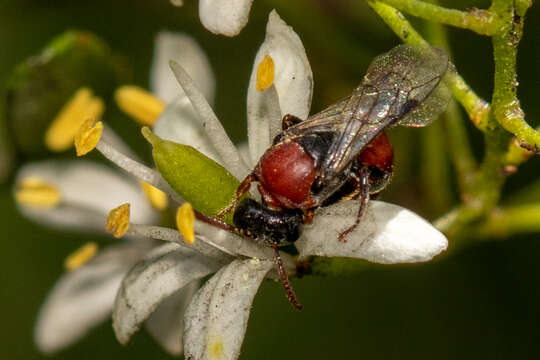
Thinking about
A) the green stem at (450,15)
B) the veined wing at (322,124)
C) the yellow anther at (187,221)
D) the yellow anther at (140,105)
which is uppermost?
the green stem at (450,15)

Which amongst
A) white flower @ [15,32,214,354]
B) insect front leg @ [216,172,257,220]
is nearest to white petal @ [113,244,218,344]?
insect front leg @ [216,172,257,220]

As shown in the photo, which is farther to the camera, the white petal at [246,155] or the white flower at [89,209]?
the white flower at [89,209]

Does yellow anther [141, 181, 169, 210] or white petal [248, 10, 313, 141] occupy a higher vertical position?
white petal [248, 10, 313, 141]

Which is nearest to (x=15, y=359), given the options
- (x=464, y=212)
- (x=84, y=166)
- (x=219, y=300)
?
(x=84, y=166)

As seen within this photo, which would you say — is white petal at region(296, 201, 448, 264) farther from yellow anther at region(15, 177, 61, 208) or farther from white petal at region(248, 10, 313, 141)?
yellow anther at region(15, 177, 61, 208)

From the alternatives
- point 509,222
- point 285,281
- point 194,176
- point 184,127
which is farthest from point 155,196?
point 509,222

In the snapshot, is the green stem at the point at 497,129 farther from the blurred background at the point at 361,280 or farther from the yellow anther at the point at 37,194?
the yellow anther at the point at 37,194

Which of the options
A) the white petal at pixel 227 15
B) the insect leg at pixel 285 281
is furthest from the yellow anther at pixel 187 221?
the white petal at pixel 227 15

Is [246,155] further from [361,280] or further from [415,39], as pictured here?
[361,280]
